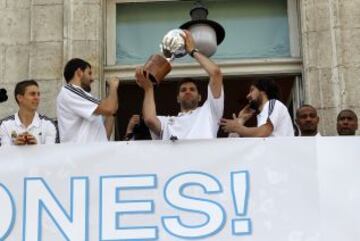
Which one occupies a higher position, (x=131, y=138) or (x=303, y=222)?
(x=131, y=138)

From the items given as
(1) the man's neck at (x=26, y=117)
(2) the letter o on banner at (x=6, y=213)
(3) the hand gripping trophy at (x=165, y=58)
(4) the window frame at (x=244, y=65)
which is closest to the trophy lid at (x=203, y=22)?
(3) the hand gripping trophy at (x=165, y=58)

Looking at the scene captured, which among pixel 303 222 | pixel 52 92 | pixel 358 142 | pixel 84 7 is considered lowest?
pixel 303 222

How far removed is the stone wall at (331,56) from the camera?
333 inches

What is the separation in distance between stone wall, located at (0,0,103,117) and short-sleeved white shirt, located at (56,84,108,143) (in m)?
1.86

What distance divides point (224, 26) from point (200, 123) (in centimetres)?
266

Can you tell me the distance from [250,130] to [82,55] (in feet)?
8.81

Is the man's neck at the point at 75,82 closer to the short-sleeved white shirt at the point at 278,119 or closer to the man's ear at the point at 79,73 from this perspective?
the man's ear at the point at 79,73

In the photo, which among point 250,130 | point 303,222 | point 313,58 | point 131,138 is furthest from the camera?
point 313,58

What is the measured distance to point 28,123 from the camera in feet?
23.3

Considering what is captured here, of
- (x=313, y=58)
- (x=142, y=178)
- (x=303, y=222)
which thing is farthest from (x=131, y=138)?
(x=313, y=58)

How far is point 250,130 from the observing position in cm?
671

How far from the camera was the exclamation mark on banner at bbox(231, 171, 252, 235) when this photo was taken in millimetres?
6230

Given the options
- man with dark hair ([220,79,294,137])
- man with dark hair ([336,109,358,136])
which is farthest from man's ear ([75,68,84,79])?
man with dark hair ([336,109,358,136])

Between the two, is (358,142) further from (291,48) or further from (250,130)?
(291,48)
